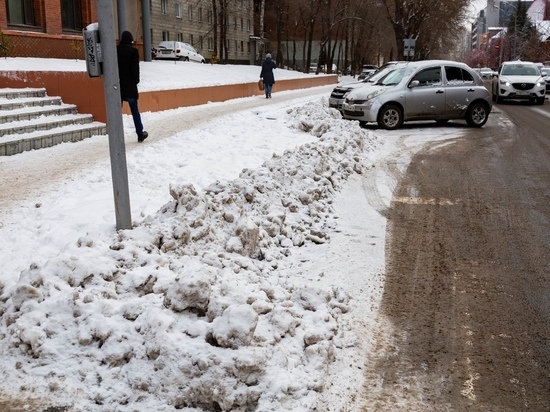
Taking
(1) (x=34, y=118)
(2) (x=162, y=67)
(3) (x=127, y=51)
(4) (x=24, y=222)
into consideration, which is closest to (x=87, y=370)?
(4) (x=24, y=222)

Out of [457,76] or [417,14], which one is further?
[417,14]

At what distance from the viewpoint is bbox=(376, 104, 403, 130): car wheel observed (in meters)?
15.7

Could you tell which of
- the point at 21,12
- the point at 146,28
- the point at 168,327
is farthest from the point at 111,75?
the point at 146,28

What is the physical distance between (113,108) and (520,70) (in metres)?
26.0

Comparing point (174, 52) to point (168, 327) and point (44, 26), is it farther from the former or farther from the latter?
point (168, 327)

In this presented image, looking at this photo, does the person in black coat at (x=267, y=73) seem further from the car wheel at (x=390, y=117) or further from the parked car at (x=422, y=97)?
the car wheel at (x=390, y=117)

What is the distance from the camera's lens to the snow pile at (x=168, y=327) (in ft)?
10.8

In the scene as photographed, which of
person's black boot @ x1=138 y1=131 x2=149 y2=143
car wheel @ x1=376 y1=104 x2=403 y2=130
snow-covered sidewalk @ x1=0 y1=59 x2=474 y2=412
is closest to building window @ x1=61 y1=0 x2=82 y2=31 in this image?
car wheel @ x1=376 y1=104 x2=403 y2=130

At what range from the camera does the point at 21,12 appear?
2177 cm

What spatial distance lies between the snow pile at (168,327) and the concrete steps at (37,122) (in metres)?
5.78

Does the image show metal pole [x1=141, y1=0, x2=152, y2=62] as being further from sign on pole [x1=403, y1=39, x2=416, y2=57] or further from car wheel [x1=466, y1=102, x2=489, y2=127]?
sign on pole [x1=403, y1=39, x2=416, y2=57]

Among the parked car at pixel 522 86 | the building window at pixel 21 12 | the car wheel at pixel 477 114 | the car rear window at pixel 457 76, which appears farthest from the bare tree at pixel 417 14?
the car wheel at pixel 477 114

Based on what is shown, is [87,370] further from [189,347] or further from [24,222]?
[24,222]

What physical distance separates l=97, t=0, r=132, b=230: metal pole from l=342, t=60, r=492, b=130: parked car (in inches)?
441
